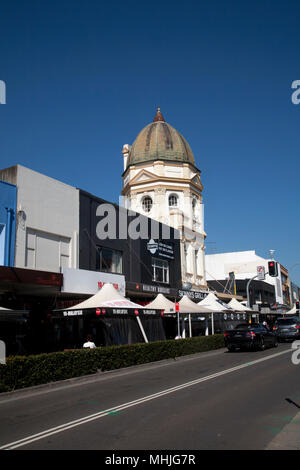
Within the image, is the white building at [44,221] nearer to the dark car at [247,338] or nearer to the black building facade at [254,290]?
the dark car at [247,338]

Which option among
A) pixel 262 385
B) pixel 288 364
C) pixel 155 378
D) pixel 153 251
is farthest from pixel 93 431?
pixel 153 251

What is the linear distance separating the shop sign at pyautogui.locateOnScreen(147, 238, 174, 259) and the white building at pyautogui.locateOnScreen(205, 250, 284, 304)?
40.8m

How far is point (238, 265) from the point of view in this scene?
73250 mm

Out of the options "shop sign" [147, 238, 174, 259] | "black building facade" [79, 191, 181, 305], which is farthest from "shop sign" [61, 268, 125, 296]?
"shop sign" [147, 238, 174, 259]

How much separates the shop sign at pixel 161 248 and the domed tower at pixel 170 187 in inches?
129

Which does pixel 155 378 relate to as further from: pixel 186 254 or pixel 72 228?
pixel 186 254

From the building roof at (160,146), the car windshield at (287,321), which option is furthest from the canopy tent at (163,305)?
Result: the building roof at (160,146)

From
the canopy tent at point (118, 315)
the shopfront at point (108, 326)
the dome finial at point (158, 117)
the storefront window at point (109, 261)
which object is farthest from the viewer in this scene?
the dome finial at point (158, 117)

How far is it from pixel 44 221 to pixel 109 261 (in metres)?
5.71

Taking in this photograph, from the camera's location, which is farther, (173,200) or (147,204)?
(147,204)

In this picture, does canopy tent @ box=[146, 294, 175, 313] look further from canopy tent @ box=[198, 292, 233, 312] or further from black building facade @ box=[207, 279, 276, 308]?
black building facade @ box=[207, 279, 276, 308]

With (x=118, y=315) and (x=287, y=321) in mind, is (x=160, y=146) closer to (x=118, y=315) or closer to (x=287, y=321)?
(x=287, y=321)

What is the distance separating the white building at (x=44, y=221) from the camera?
1997 centimetres

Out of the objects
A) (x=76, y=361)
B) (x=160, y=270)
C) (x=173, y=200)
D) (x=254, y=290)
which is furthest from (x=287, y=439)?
(x=254, y=290)
